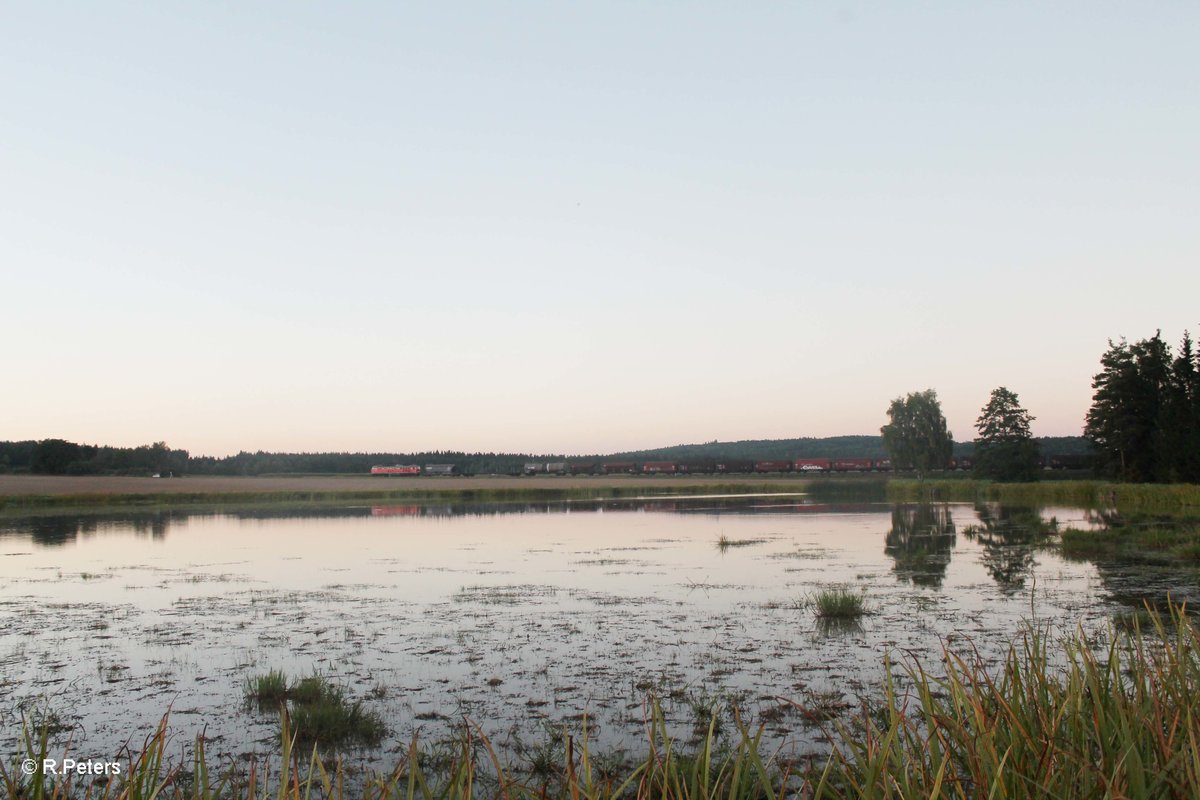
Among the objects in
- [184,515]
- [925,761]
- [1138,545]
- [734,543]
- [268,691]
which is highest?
[925,761]

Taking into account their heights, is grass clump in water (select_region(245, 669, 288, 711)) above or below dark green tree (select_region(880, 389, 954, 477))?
below

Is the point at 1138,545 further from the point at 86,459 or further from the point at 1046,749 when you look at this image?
the point at 86,459

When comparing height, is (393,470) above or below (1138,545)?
below

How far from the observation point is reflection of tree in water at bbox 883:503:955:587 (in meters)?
22.7

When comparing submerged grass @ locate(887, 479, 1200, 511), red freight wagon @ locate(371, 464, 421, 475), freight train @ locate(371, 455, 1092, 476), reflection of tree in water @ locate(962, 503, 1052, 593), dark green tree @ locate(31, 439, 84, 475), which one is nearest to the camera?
reflection of tree in water @ locate(962, 503, 1052, 593)

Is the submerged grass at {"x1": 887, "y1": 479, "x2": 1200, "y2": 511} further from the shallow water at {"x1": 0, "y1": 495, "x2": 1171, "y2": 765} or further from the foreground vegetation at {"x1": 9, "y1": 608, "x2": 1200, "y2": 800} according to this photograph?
the foreground vegetation at {"x1": 9, "y1": 608, "x2": 1200, "y2": 800}

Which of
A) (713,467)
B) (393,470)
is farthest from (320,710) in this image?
(393,470)

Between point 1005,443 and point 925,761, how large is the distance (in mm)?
95266

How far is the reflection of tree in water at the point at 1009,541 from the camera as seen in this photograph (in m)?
21.8

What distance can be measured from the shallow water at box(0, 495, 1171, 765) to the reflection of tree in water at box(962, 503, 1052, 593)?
207 mm

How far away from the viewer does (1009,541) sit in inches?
1227

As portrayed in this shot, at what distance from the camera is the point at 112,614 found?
725 inches

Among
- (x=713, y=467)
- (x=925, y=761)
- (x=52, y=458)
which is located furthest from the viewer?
(x=713, y=467)

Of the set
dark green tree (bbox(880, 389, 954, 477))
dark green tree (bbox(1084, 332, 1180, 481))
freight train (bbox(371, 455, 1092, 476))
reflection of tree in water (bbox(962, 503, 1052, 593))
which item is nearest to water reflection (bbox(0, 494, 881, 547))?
reflection of tree in water (bbox(962, 503, 1052, 593))
